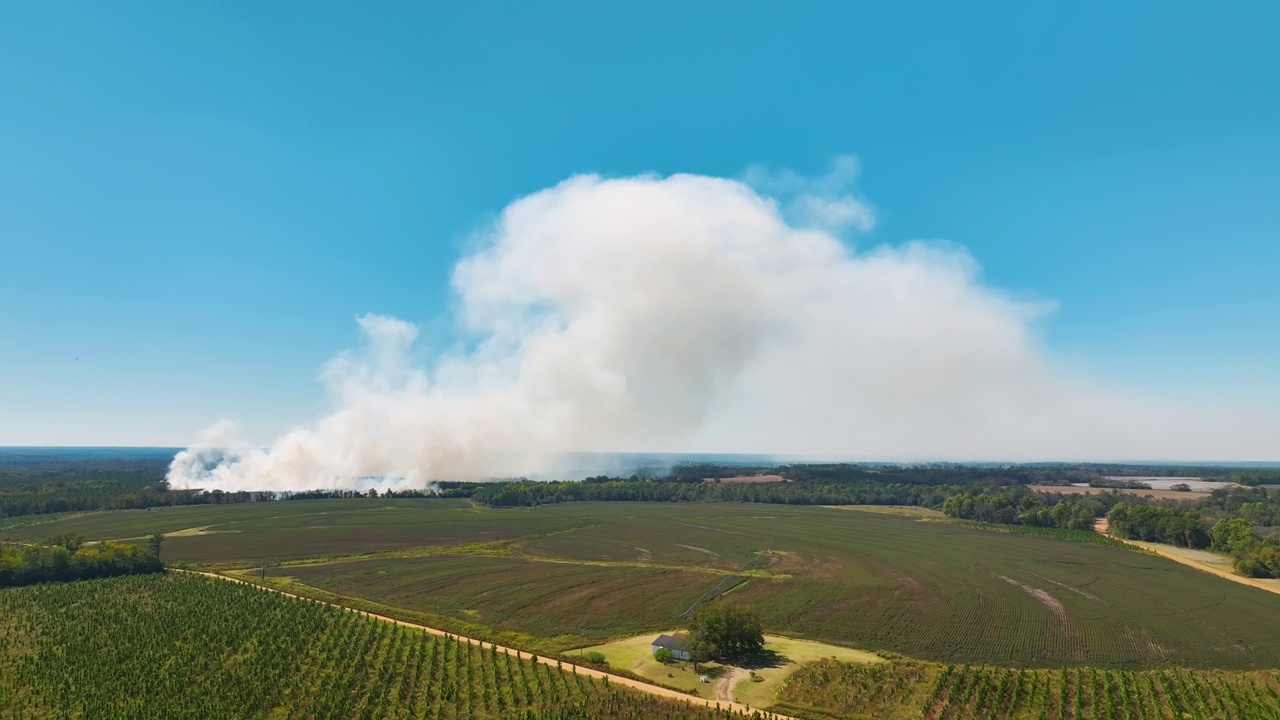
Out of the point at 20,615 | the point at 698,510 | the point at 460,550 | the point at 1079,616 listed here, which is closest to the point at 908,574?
the point at 1079,616

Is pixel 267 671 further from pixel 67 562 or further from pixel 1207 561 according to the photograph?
pixel 1207 561

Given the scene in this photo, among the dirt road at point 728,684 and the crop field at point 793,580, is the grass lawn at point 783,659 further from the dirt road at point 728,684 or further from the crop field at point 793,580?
the crop field at point 793,580

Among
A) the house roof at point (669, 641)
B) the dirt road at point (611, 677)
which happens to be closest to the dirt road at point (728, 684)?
the dirt road at point (611, 677)

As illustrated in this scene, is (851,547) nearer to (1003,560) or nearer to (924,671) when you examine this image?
(1003,560)

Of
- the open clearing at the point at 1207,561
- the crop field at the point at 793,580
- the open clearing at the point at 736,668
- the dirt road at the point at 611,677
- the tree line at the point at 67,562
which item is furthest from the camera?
the open clearing at the point at 1207,561

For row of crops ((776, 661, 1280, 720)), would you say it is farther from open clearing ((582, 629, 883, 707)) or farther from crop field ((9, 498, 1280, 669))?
crop field ((9, 498, 1280, 669))

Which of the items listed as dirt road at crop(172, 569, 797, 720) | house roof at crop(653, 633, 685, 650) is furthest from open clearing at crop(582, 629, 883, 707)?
house roof at crop(653, 633, 685, 650)
